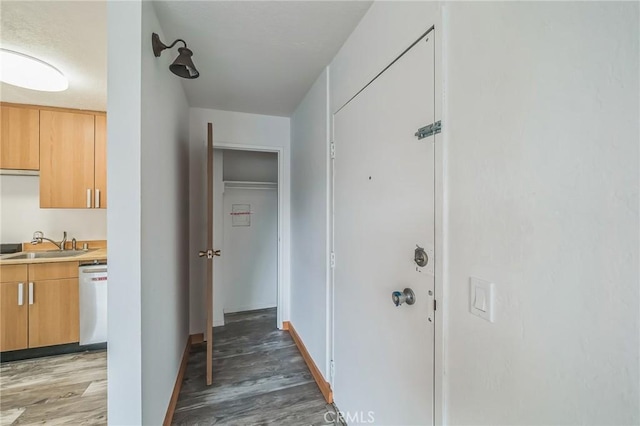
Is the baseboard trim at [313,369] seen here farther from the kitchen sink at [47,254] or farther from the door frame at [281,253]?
the kitchen sink at [47,254]

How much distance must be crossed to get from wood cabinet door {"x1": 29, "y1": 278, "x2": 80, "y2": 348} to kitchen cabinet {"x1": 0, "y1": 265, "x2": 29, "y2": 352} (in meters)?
0.05

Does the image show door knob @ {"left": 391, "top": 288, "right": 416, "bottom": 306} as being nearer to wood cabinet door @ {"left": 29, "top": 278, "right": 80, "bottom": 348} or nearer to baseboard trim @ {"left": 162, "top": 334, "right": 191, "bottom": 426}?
baseboard trim @ {"left": 162, "top": 334, "right": 191, "bottom": 426}

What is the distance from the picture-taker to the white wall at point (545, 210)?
1.58 ft

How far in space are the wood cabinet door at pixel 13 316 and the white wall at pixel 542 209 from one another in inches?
141

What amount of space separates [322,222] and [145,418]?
1466 millimetres

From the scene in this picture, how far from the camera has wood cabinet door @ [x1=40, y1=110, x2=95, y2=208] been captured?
267cm

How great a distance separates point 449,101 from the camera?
86 centimetres

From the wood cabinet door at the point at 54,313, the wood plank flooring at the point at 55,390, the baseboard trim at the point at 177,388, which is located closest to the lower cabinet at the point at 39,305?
the wood cabinet door at the point at 54,313

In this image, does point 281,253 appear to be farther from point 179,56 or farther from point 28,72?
point 28,72

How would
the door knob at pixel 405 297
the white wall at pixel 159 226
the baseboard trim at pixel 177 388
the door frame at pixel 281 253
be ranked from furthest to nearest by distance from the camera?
the door frame at pixel 281 253
the baseboard trim at pixel 177 388
the white wall at pixel 159 226
the door knob at pixel 405 297

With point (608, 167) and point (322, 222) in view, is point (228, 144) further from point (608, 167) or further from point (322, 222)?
point (608, 167)

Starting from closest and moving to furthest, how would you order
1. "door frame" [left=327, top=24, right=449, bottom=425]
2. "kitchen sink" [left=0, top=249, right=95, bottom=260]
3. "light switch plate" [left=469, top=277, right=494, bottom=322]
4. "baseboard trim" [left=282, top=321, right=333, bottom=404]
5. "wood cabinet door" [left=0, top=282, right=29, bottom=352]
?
"light switch plate" [left=469, top=277, right=494, bottom=322] < "door frame" [left=327, top=24, right=449, bottom=425] < "baseboard trim" [left=282, top=321, right=333, bottom=404] < "wood cabinet door" [left=0, top=282, right=29, bottom=352] < "kitchen sink" [left=0, top=249, right=95, bottom=260]

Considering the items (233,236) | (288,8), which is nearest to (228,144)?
(233,236)

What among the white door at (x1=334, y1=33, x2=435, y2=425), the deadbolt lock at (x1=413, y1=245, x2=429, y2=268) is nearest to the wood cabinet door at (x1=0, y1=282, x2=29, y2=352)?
the white door at (x1=334, y1=33, x2=435, y2=425)
